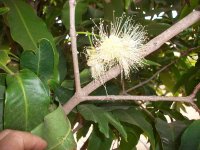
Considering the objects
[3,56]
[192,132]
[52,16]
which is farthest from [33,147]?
[52,16]

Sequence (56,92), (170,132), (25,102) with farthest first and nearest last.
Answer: (170,132)
(56,92)
(25,102)

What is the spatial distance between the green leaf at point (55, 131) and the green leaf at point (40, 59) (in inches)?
3.7

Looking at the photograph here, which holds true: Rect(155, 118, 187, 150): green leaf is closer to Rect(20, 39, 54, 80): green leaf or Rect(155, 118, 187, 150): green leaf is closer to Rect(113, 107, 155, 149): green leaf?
Rect(113, 107, 155, 149): green leaf

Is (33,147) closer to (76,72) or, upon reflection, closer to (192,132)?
(76,72)

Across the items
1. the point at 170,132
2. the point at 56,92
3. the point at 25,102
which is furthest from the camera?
the point at 170,132

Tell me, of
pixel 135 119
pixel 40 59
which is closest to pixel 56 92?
pixel 40 59

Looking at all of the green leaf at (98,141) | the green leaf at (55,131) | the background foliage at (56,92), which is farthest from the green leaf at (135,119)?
the green leaf at (55,131)

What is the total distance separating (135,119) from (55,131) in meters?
0.25

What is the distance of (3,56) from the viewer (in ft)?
1.85

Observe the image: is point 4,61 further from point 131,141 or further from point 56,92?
point 131,141

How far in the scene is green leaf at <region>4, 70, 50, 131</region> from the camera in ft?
1.72

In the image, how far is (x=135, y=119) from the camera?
2.38 ft

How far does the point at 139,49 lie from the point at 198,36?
0.59 meters

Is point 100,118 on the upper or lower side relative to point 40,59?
lower
